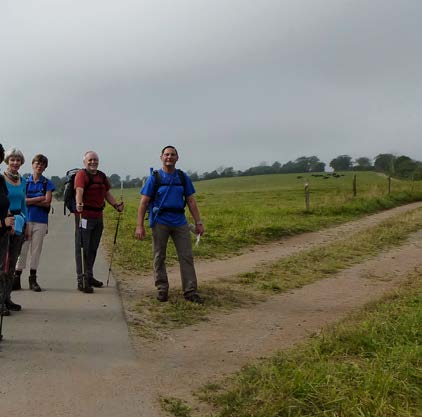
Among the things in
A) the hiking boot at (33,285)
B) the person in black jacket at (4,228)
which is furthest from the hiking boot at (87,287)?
the person in black jacket at (4,228)

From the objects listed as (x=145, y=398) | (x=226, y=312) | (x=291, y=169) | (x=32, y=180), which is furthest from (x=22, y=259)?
(x=291, y=169)

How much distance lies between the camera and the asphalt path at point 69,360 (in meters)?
3.44

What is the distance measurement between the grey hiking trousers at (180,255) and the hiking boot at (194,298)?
4 centimetres

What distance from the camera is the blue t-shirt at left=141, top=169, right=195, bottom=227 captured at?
21.0 ft

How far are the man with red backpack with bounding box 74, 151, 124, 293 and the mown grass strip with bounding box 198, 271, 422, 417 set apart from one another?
11.7 feet

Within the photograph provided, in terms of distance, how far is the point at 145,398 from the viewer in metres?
3.60

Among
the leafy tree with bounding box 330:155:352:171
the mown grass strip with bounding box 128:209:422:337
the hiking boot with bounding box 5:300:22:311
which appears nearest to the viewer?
the hiking boot with bounding box 5:300:22:311

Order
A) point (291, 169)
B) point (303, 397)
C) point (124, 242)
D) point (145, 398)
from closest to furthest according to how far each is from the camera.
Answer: point (303, 397), point (145, 398), point (124, 242), point (291, 169)

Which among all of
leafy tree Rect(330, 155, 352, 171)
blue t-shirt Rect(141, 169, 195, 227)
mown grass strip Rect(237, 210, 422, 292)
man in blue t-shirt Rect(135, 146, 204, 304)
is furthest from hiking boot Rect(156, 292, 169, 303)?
leafy tree Rect(330, 155, 352, 171)

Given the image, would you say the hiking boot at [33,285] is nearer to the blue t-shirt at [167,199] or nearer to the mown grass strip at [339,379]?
the blue t-shirt at [167,199]

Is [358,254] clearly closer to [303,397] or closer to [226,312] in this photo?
[226,312]

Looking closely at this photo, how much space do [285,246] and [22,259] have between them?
7.05 metres

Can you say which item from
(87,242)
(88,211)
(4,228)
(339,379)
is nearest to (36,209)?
(88,211)

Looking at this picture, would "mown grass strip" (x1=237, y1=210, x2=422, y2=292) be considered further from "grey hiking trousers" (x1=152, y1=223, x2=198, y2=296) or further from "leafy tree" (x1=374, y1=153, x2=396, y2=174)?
"leafy tree" (x1=374, y1=153, x2=396, y2=174)
